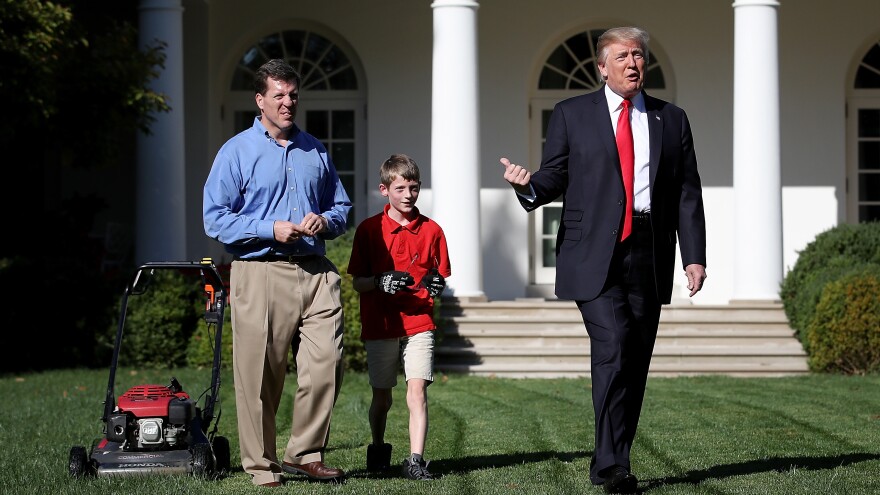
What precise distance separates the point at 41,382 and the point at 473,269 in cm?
455

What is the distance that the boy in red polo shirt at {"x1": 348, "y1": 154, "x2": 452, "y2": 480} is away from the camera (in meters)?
6.71

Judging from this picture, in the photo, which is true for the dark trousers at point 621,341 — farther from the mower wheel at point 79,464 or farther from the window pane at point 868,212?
the window pane at point 868,212

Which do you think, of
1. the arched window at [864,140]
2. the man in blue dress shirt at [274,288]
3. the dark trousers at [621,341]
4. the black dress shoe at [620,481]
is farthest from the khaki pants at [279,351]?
the arched window at [864,140]

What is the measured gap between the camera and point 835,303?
13102 mm

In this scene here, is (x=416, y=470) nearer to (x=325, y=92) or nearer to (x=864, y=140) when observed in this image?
(x=325, y=92)

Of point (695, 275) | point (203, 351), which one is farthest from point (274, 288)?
point (203, 351)

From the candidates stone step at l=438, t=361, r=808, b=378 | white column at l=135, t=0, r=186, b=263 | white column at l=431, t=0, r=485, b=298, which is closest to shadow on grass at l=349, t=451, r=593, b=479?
stone step at l=438, t=361, r=808, b=378

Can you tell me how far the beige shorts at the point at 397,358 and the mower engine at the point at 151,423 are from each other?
3.12 feet

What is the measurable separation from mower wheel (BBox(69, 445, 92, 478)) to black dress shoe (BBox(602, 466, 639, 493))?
2471 millimetres

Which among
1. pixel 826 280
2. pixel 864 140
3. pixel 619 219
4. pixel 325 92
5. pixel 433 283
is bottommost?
pixel 826 280

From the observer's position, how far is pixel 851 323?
13.0 metres

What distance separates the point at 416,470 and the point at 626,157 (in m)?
1.81

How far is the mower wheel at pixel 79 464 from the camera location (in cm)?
641

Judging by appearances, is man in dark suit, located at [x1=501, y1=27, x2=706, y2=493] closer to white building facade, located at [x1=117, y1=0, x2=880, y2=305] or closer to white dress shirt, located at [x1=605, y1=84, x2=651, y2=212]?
white dress shirt, located at [x1=605, y1=84, x2=651, y2=212]
